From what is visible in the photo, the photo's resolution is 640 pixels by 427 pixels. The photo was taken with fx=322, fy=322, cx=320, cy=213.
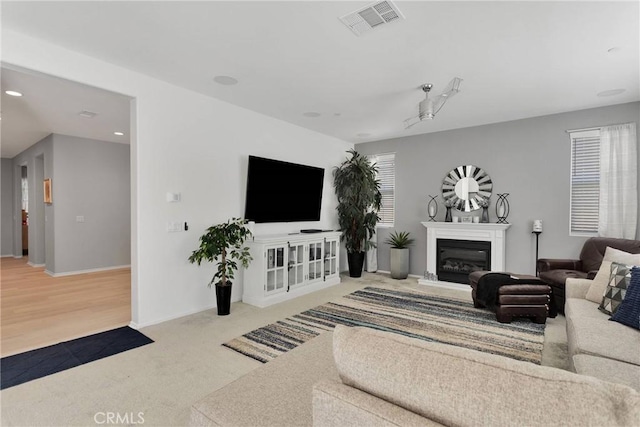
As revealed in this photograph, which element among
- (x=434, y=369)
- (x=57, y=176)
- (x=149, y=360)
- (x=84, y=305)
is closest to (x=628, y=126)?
(x=434, y=369)

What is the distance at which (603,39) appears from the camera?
8.86 feet

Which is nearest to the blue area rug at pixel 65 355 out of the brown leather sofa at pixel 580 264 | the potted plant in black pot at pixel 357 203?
the potted plant in black pot at pixel 357 203

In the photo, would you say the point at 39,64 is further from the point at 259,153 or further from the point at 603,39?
the point at 603,39

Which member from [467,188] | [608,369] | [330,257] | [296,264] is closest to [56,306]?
[296,264]

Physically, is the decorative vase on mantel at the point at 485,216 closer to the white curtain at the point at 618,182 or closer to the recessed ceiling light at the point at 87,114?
the white curtain at the point at 618,182

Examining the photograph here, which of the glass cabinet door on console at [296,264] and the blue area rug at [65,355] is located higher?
the glass cabinet door on console at [296,264]

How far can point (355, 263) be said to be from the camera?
616 cm

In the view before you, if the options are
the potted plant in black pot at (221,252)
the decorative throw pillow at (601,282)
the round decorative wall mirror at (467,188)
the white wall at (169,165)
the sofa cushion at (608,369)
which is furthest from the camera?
the round decorative wall mirror at (467,188)

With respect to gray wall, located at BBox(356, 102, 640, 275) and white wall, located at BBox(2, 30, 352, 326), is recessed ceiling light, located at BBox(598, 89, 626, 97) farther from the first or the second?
white wall, located at BBox(2, 30, 352, 326)

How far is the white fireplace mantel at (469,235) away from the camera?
5.11 m

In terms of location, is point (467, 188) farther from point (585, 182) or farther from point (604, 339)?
point (604, 339)

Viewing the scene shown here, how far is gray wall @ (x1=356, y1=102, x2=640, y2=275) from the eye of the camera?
15.4 ft

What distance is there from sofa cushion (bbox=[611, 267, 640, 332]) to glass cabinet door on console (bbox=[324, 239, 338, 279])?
370 cm

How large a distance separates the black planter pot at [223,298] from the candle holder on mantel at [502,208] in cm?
430
